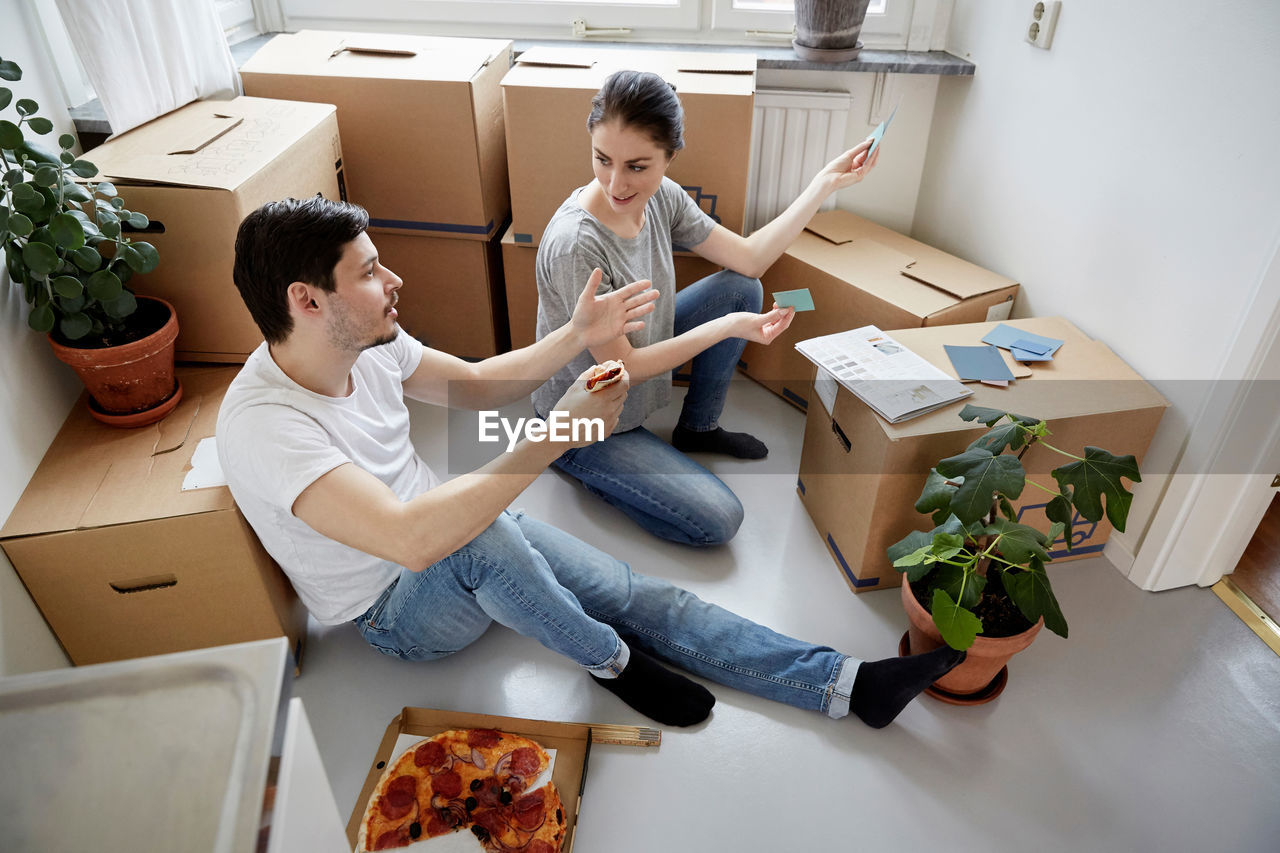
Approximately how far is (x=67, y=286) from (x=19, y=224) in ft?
0.42

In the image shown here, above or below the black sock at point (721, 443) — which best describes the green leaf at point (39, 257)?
above

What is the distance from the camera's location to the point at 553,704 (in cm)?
162

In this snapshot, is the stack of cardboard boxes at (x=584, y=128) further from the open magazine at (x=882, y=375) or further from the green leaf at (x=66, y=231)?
the green leaf at (x=66, y=231)

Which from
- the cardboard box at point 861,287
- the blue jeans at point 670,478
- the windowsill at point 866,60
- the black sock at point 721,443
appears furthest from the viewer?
the windowsill at point 866,60

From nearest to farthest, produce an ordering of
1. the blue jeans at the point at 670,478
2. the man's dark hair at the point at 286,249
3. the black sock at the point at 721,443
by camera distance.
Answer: the man's dark hair at the point at 286,249 → the blue jeans at the point at 670,478 → the black sock at the point at 721,443

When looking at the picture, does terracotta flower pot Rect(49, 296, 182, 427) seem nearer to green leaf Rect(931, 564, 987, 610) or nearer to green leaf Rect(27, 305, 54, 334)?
green leaf Rect(27, 305, 54, 334)

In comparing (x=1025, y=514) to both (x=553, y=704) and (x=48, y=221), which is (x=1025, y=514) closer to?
(x=553, y=704)

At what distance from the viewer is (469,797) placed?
1.42 meters

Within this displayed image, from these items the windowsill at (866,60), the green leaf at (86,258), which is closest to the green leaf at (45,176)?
the green leaf at (86,258)

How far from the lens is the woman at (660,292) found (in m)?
1.66

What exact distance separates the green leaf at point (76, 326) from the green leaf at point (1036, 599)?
1668 millimetres

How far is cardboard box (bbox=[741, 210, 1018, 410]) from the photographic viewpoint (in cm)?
214

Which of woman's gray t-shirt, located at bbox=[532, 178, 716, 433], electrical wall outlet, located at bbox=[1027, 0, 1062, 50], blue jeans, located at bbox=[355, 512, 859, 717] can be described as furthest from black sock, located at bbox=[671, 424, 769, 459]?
electrical wall outlet, located at bbox=[1027, 0, 1062, 50]

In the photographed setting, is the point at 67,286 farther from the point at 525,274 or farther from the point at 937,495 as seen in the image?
the point at 937,495
